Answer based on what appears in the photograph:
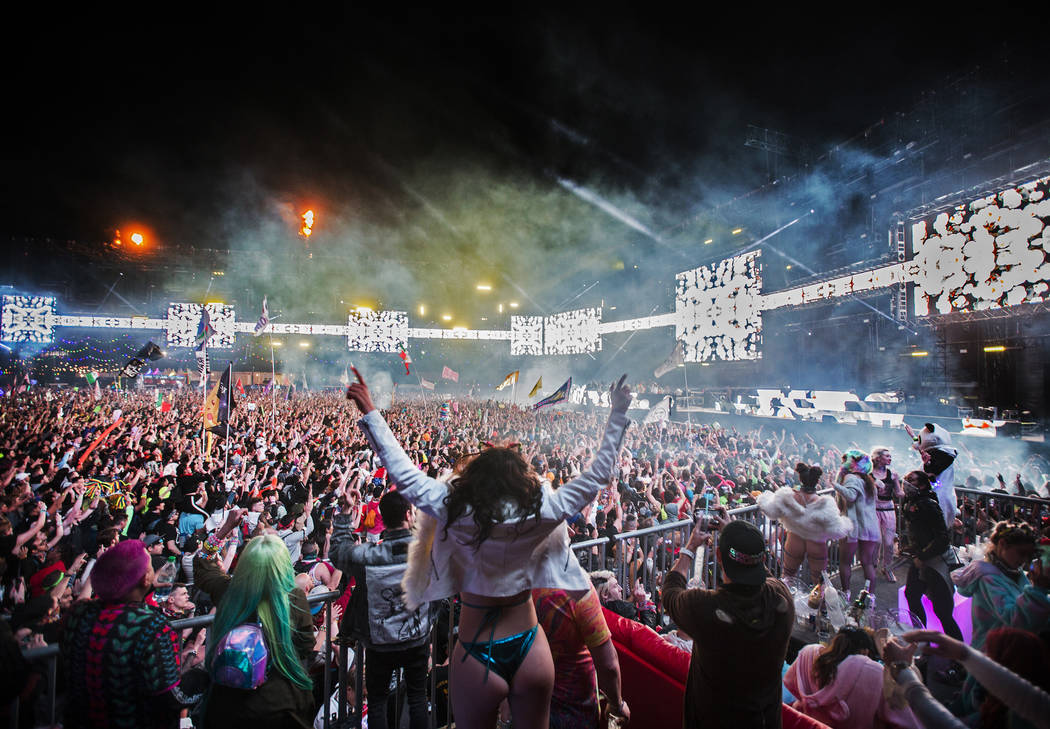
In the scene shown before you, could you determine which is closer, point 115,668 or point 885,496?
point 115,668

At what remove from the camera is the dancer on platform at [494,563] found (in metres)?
1.79

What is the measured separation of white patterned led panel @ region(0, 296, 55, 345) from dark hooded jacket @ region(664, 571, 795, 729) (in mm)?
44013

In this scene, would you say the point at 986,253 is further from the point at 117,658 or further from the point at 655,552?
the point at 117,658

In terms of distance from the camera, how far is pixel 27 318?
31.5 m

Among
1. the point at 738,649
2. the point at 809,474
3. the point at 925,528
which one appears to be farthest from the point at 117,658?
the point at 925,528

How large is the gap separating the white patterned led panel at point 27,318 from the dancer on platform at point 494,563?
142ft

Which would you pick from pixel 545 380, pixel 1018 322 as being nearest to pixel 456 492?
pixel 1018 322

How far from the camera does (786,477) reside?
30.5 feet

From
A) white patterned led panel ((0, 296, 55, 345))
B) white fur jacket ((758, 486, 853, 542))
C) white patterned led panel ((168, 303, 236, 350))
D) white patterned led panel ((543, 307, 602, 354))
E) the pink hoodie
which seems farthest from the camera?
white patterned led panel ((168, 303, 236, 350))

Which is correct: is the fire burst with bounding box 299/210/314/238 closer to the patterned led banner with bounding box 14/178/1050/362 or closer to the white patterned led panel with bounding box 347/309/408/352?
the patterned led banner with bounding box 14/178/1050/362

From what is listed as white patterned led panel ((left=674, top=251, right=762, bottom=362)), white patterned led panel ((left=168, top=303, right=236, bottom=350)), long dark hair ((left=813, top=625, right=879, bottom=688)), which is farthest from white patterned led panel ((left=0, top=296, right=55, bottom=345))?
long dark hair ((left=813, top=625, right=879, bottom=688))

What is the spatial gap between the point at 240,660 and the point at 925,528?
4734 mm

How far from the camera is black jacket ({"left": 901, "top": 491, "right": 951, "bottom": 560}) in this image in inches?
147

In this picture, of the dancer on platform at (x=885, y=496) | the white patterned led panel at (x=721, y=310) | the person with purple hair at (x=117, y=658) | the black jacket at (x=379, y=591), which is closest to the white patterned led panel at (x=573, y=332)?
the white patterned led panel at (x=721, y=310)
